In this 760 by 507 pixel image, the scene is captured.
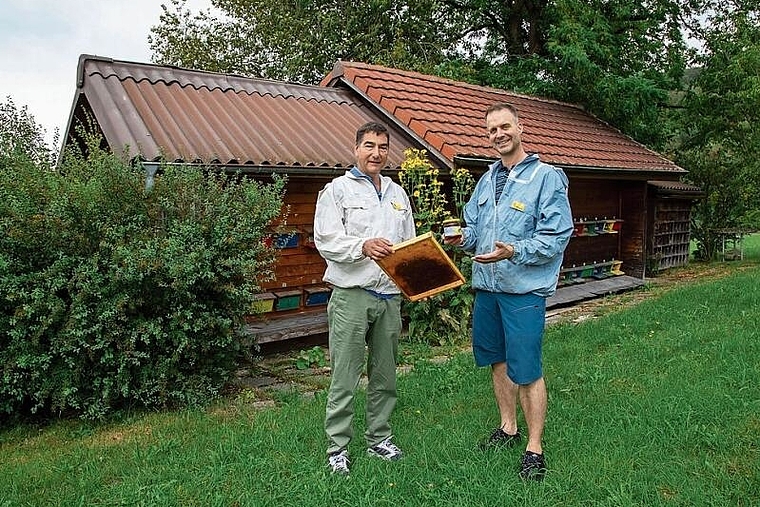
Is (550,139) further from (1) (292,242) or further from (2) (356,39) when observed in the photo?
(2) (356,39)

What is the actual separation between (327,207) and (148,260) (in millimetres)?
1843

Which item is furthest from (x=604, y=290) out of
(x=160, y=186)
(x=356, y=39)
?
(x=356, y=39)

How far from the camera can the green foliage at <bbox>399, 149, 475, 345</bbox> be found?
7.18 metres

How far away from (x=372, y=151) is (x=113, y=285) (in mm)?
2403

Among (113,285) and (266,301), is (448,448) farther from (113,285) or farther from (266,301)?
(266,301)

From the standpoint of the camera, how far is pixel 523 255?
331cm

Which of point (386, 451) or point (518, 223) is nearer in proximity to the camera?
point (518, 223)

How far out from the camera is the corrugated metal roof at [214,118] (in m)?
6.37

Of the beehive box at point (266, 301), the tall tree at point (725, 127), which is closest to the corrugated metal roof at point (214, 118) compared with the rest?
the beehive box at point (266, 301)

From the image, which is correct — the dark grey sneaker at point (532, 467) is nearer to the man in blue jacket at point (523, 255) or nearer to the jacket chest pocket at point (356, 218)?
the man in blue jacket at point (523, 255)

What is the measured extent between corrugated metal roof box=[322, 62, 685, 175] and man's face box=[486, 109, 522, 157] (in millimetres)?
4571

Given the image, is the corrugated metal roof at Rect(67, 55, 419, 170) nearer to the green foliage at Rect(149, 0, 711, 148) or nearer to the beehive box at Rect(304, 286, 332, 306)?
the beehive box at Rect(304, 286, 332, 306)

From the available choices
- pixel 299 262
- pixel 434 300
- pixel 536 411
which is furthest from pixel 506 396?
pixel 299 262

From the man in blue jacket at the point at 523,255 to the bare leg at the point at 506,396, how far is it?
0.18 m
